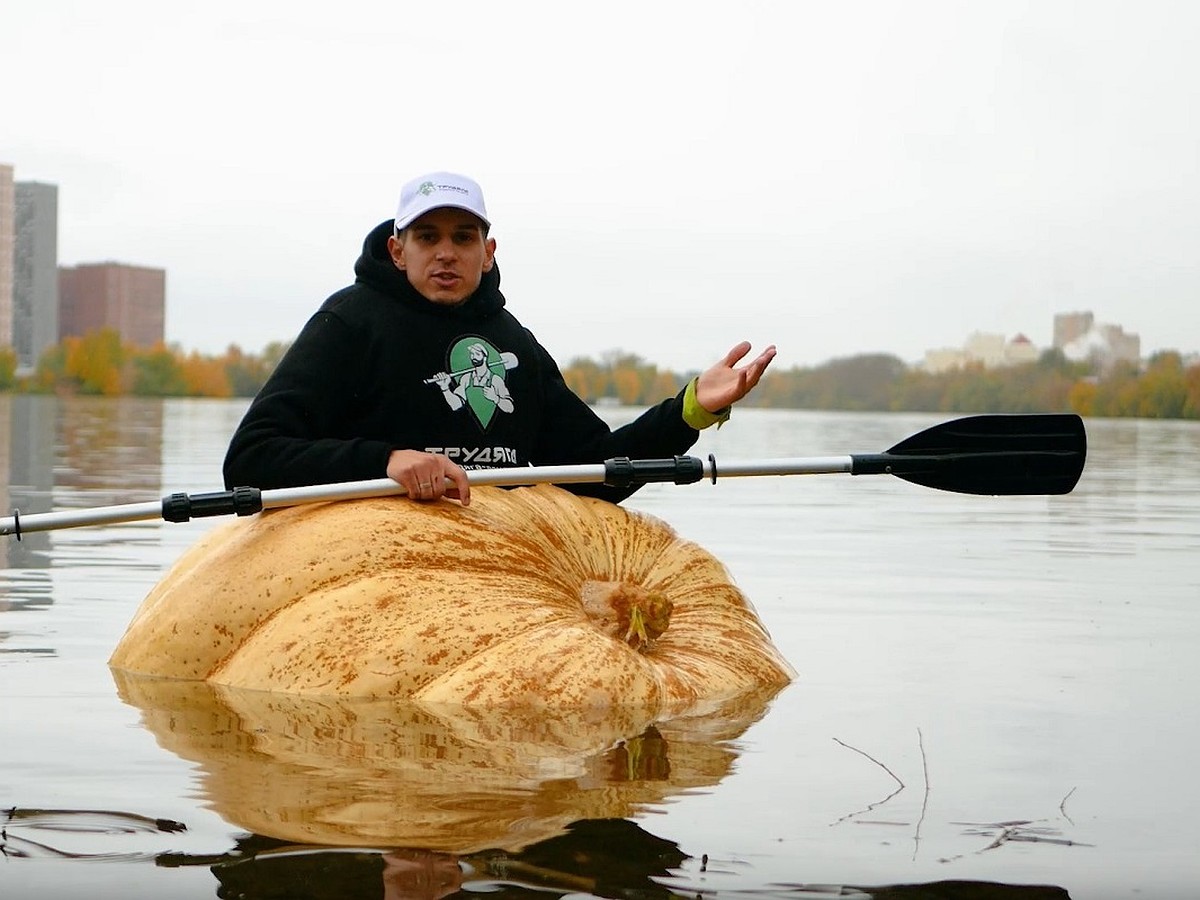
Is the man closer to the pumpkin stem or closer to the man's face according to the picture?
the man's face

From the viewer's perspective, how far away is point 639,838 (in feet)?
13.6

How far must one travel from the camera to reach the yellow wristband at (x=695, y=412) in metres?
6.95

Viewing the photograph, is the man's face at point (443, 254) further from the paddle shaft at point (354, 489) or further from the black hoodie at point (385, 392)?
the paddle shaft at point (354, 489)

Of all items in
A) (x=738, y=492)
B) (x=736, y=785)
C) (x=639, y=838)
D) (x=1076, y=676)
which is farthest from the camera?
(x=738, y=492)

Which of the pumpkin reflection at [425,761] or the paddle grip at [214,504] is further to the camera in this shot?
the paddle grip at [214,504]

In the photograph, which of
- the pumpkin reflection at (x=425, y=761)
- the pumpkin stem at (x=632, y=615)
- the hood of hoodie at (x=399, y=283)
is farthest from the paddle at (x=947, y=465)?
the pumpkin reflection at (x=425, y=761)

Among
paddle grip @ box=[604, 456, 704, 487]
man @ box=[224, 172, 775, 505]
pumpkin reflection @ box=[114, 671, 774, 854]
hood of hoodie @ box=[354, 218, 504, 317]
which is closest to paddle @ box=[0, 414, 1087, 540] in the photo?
paddle grip @ box=[604, 456, 704, 487]

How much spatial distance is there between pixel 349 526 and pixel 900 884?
9.99 feet

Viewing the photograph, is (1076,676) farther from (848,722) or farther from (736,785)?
(736,785)

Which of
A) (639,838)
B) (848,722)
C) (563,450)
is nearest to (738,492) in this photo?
(563,450)

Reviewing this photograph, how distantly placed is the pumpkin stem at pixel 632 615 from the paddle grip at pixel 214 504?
1240 millimetres

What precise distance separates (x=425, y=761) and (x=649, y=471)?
2.05 meters

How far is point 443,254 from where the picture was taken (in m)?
6.84

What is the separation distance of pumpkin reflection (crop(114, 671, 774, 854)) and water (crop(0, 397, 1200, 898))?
2 centimetres
